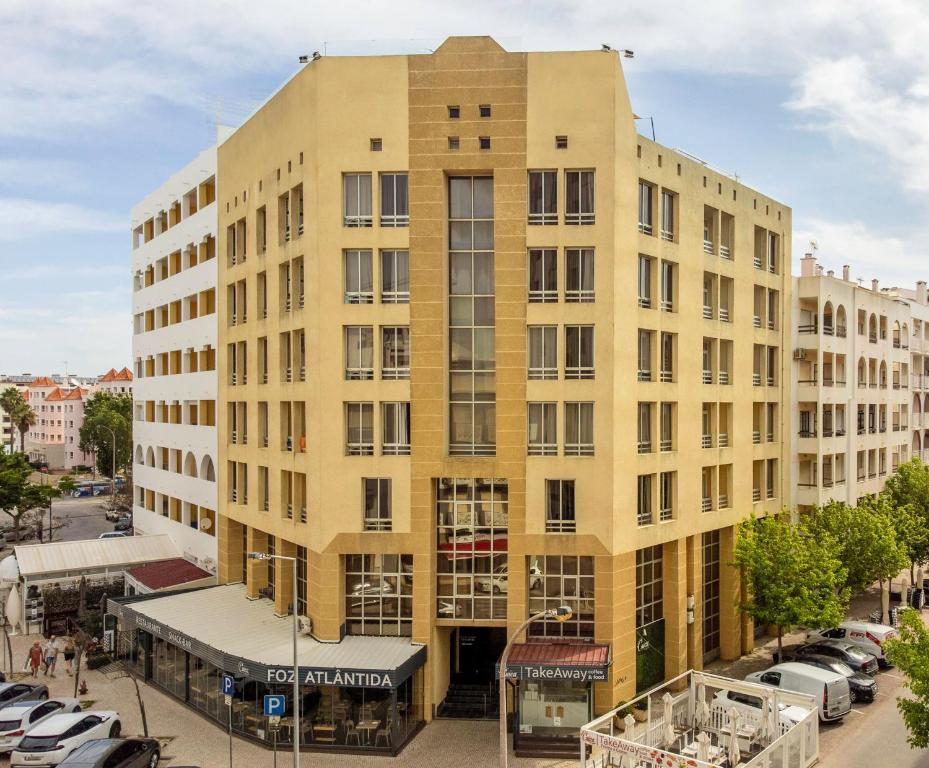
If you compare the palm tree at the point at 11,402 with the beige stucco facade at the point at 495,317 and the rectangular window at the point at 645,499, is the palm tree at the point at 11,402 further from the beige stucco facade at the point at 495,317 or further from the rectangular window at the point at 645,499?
the rectangular window at the point at 645,499

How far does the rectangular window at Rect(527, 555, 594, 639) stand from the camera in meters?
32.4

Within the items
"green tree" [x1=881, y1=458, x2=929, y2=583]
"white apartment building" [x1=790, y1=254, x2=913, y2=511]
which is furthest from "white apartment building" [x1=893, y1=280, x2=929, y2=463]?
"green tree" [x1=881, y1=458, x2=929, y2=583]

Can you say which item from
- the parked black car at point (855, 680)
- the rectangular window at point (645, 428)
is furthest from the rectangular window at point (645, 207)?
the parked black car at point (855, 680)

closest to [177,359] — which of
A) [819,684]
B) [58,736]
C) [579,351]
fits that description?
[58,736]

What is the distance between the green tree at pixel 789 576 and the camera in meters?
35.5

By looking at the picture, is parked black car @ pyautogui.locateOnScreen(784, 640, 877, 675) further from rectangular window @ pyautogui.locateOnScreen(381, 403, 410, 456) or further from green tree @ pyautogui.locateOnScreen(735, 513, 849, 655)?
rectangular window @ pyautogui.locateOnScreen(381, 403, 410, 456)

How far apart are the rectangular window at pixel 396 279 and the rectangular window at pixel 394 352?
1244mm

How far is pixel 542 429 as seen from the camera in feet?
107

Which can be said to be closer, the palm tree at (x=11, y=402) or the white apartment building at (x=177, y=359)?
the white apartment building at (x=177, y=359)

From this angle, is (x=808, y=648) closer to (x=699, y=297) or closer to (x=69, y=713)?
(x=699, y=297)

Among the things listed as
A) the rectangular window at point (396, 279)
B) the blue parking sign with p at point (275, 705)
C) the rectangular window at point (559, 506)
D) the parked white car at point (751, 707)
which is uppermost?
the rectangular window at point (396, 279)

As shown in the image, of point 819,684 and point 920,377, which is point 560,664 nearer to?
point 819,684

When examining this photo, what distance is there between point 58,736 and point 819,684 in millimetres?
29123

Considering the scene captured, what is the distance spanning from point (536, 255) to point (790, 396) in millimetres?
20983
